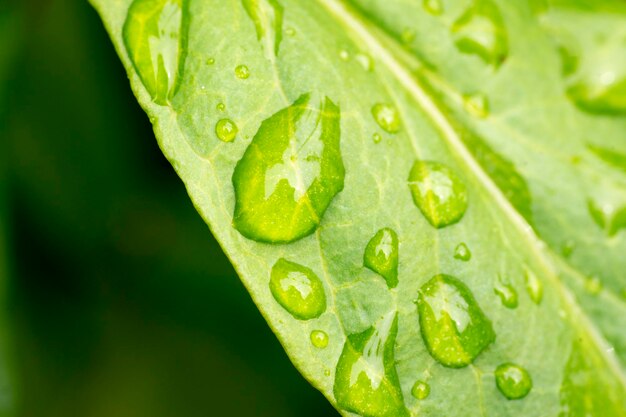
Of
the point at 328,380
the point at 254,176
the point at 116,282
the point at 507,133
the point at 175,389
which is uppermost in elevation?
the point at 507,133

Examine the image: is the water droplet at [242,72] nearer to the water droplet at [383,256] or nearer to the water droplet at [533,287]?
the water droplet at [383,256]

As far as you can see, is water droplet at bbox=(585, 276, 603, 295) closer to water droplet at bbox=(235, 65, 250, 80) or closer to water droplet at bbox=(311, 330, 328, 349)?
water droplet at bbox=(311, 330, 328, 349)

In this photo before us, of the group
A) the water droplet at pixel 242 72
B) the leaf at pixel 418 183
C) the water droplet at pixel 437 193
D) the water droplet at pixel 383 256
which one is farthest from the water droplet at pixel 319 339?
the water droplet at pixel 242 72

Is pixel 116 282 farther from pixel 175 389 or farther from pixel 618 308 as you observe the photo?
pixel 618 308

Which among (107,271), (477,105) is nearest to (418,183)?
(477,105)

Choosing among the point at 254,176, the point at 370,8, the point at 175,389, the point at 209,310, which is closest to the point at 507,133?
the point at 370,8

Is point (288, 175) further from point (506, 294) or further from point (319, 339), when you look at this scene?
point (506, 294)
